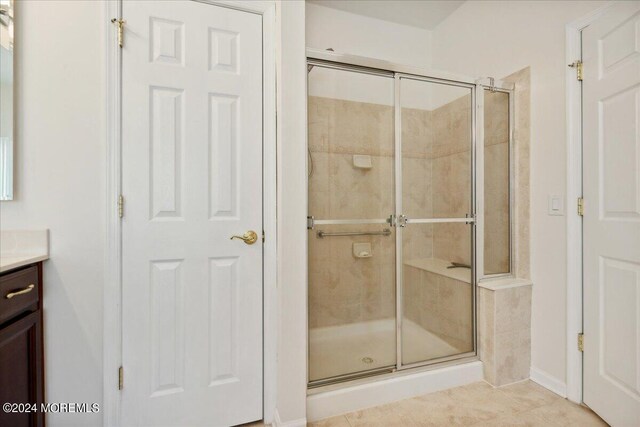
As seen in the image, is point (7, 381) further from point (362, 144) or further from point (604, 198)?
point (604, 198)

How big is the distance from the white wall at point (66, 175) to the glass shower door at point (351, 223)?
1058 mm

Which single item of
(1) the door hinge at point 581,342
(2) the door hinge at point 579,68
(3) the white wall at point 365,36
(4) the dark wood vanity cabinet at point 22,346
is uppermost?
(3) the white wall at point 365,36

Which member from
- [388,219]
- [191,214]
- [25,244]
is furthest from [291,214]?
[25,244]

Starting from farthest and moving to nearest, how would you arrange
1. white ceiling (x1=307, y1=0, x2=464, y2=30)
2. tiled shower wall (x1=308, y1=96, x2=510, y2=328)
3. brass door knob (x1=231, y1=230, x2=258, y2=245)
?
1. white ceiling (x1=307, y1=0, x2=464, y2=30)
2. tiled shower wall (x1=308, y1=96, x2=510, y2=328)
3. brass door knob (x1=231, y1=230, x2=258, y2=245)

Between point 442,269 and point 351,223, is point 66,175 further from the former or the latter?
point 442,269

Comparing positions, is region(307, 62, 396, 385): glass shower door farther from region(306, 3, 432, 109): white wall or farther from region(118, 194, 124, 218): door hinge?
region(118, 194, 124, 218): door hinge

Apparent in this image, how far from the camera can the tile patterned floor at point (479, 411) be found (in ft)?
5.37

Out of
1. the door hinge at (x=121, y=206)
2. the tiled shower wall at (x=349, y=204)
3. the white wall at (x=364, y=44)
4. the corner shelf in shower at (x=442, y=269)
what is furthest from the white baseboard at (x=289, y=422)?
the white wall at (x=364, y=44)

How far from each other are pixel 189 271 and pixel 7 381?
28.7 inches

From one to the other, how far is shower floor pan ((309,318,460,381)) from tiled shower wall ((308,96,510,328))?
0.07 metres

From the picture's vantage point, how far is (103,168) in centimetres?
145

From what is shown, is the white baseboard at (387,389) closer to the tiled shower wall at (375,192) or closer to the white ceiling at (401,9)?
the tiled shower wall at (375,192)

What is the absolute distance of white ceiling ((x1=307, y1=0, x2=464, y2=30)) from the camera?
2576 mm

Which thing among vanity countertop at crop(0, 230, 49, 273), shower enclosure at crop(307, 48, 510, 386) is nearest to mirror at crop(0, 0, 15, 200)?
vanity countertop at crop(0, 230, 49, 273)
